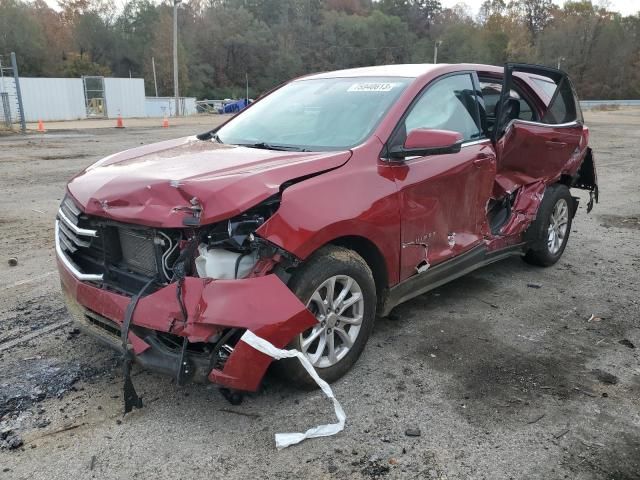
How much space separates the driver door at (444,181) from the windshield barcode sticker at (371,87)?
23 centimetres

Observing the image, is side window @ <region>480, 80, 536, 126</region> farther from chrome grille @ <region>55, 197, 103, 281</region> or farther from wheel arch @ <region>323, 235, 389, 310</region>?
chrome grille @ <region>55, 197, 103, 281</region>

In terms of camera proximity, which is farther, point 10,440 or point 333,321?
point 333,321

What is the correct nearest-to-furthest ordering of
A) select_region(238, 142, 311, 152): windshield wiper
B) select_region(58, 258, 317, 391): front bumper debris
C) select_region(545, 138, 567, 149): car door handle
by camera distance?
1. select_region(58, 258, 317, 391): front bumper debris
2. select_region(238, 142, 311, 152): windshield wiper
3. select_region(545, 138, 567, 149): car door handle

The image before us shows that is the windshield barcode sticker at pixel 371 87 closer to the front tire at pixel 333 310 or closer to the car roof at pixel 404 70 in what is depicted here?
the car roof at pixel 404 70

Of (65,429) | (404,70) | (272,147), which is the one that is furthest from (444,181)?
(65,429)

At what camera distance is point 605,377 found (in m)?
3.45

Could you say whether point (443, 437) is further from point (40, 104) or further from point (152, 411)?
point (40, 104)

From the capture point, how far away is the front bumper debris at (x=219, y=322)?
2646 millimetres

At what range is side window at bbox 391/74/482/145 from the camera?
3.78m

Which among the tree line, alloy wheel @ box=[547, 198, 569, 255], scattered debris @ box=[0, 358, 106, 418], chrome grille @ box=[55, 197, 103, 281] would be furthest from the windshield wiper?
the tree line

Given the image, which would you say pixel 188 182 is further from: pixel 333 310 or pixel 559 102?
pixel 559 102

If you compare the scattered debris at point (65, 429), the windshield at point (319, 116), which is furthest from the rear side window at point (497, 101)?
the scattered debris at point (65, 429)

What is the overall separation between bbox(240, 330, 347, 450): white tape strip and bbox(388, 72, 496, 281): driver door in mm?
1024

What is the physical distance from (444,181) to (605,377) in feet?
5.27
